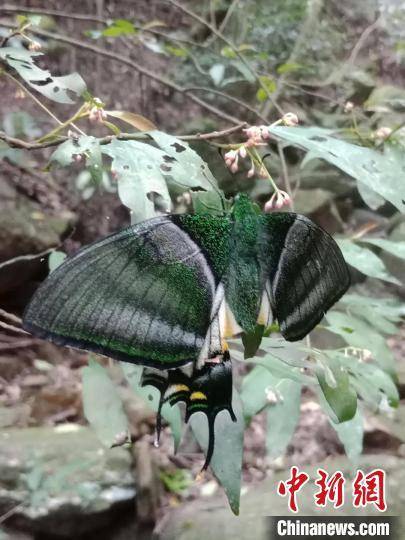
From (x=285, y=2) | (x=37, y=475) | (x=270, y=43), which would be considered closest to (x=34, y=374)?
(x=37, y=475)

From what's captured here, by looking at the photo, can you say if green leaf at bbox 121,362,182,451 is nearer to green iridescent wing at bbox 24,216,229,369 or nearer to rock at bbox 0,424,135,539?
green iridescent wing at bbox 24,216,229,369

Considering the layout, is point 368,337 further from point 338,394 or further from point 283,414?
point 338,394

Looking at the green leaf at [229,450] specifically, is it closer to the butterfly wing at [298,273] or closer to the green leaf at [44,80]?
the butterfly wing at [298,273]

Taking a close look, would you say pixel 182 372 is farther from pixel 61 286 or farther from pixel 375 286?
pixel 375 286

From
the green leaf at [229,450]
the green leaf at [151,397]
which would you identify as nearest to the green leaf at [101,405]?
the green leaf at [151,397]

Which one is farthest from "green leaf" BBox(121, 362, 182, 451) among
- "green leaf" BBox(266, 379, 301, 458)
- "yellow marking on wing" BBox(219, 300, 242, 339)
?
"green leaf" BBox(266, 379, 301, 458)
